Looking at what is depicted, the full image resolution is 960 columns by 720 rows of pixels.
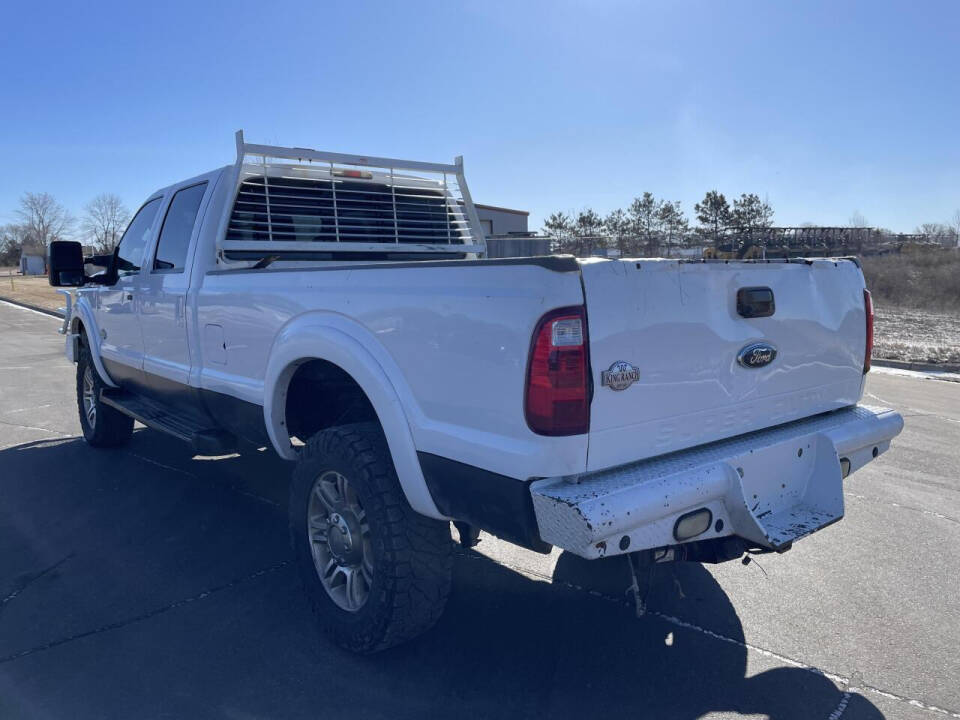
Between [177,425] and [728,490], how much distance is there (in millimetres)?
3541

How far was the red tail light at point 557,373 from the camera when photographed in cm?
237

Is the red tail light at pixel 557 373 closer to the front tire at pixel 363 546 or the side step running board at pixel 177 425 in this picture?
the front tire at pixel 363 546

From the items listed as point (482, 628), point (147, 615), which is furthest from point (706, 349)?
point (147, 615)

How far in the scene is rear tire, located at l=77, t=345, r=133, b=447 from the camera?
6.29m

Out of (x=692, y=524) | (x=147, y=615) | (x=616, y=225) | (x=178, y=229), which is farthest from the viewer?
(x=616, y=225)

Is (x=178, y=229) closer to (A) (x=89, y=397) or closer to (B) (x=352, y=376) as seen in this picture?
(A) (x=89, y=397)

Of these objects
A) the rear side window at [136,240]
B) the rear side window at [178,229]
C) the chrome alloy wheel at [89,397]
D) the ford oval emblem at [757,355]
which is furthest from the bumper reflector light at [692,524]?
the chrome alloy wheel at [89,397]

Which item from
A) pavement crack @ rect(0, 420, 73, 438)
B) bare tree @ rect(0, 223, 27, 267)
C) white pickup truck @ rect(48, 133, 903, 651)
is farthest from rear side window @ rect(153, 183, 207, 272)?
bare tree @ rect(0, 223, 27, 267)

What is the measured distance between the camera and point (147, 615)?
139 inches

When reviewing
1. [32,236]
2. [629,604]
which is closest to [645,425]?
[629,604]

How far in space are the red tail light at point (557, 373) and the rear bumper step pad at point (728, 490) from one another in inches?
8.2

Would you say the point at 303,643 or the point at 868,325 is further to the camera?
the point at 868,325

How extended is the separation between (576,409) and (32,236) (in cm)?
10219

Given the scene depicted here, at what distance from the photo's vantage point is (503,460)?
2.47 meters
